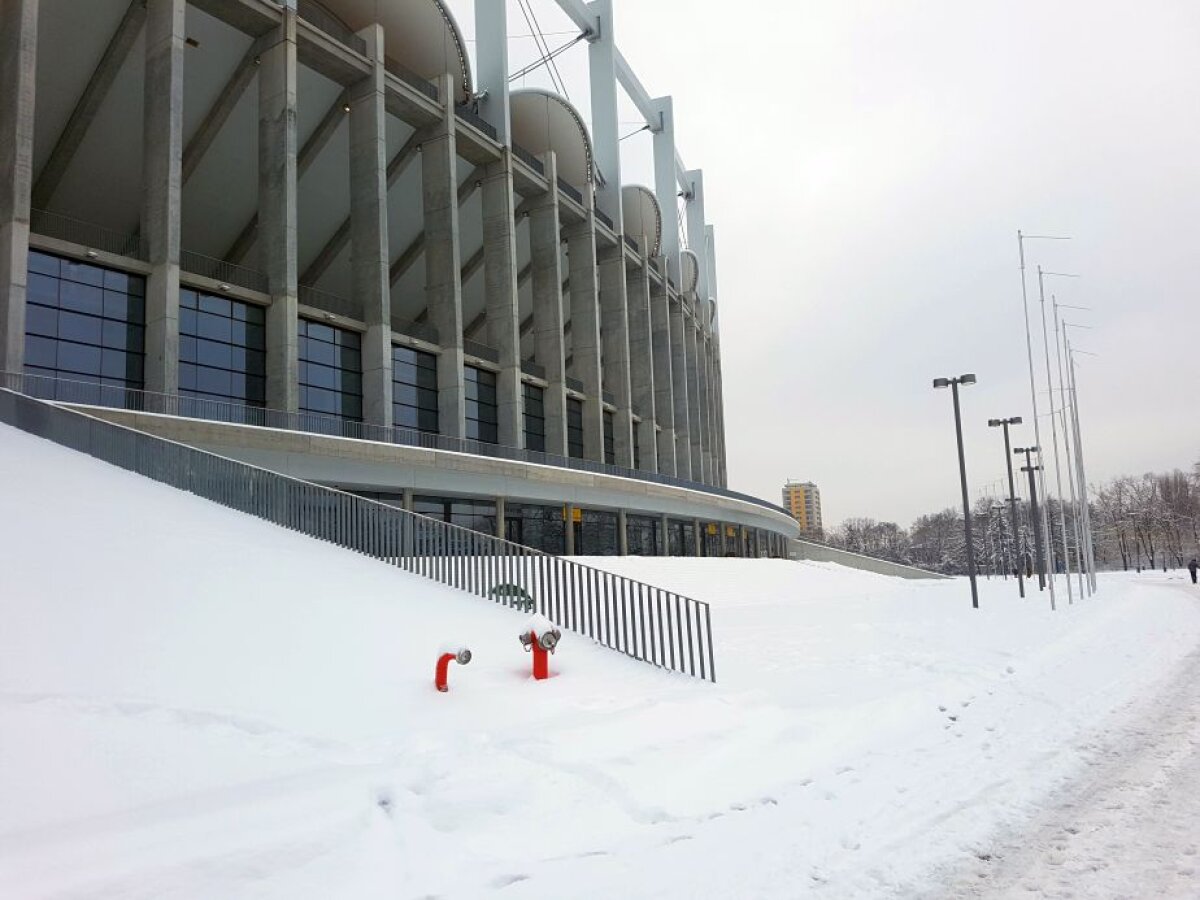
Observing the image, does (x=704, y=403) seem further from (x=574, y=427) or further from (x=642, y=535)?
(x=642, y=535)

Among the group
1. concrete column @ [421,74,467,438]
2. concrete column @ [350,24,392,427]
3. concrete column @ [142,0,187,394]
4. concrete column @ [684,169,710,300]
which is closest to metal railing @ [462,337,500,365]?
concrete column @ [421,74,467,438]

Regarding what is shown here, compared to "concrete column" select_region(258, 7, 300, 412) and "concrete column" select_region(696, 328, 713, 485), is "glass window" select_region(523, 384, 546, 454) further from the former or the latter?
"concrete column" select_region(696, 328, 713, 485)

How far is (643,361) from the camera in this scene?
55.2 metres

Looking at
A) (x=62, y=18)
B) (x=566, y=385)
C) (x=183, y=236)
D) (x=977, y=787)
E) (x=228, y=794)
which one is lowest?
(x=977, y=787)

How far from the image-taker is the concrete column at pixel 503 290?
38812 mm

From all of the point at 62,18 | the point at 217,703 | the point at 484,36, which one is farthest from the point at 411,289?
the point at 217,703

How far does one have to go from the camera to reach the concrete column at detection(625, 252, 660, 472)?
177 feet

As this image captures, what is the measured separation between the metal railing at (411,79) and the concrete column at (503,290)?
4734 mm

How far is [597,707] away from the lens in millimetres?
7832

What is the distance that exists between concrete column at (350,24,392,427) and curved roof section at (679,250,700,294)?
3442 centimetres

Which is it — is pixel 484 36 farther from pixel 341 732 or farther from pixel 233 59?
pixel 341 732

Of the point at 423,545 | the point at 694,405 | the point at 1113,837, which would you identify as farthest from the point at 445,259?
the point at 1113,837

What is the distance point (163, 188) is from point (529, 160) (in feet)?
72.9

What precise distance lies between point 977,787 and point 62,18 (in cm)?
3745
